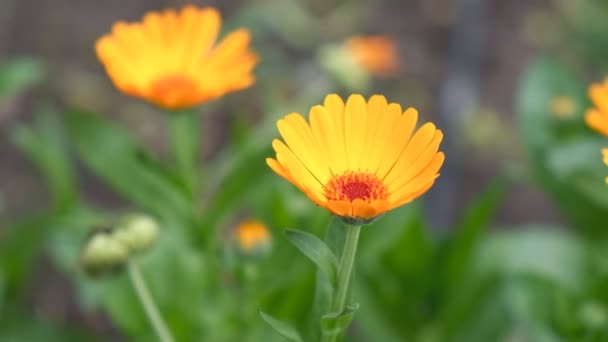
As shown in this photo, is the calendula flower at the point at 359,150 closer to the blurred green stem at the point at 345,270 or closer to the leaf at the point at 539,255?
the blurred green stem at the point at 345,270

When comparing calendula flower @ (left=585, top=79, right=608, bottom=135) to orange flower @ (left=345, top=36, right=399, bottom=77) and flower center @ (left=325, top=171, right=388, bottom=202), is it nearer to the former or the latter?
flower center @ (left=325, top=171, right=388, bottom=202)

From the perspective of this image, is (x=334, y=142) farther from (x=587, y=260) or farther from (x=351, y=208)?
(x=587, y=260)

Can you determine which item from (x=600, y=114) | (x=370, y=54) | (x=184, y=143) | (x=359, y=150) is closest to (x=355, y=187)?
(x=359, y=150)

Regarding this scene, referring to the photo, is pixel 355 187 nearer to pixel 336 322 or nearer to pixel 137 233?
pixel 336 322

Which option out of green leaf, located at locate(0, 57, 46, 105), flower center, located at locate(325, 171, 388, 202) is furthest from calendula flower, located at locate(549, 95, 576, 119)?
green leaf, located at locate(0, 57, 46, 105)

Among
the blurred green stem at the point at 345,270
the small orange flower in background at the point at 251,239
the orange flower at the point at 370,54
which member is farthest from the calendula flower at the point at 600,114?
the orange flower at the point at 370,54
